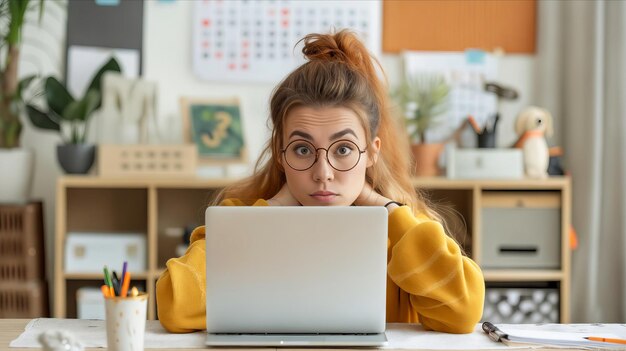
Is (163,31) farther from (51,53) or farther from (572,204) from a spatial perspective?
(572,204)

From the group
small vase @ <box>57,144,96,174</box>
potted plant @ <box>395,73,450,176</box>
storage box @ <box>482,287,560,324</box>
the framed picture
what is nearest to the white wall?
the framed picture

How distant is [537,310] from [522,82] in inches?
37.9

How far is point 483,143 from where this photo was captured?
328cm

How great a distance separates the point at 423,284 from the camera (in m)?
1.49

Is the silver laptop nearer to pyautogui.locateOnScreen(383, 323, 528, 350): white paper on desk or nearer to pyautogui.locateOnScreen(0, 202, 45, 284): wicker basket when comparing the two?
pyautogui.locateOnScreen(383, 323, 528, 350): white paper on desk

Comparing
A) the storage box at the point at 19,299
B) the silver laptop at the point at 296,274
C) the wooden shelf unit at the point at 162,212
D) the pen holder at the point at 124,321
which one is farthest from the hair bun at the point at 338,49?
the storage box at the point at 19,299

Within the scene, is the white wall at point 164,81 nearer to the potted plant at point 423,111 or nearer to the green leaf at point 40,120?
the green leaf at point 40,120

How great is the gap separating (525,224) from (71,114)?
1719 millimetres

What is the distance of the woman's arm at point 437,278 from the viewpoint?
4.80ft

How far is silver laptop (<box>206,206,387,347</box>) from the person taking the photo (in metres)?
1.29

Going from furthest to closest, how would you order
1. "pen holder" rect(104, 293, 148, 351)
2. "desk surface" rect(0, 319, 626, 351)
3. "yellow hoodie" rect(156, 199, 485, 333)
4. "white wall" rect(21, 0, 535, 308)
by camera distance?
"white wall" rect(21, 0, 535, 308) → "yellow hoodie" rect(156, 199, 485, 333) → "desk surface" rect(0, 319, 626, 351) → "pen holder" rect(104, 293, 148, 351)

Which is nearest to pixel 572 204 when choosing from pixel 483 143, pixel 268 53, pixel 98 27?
pixel 483 143

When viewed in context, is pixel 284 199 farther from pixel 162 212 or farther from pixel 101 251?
pixel 162 212

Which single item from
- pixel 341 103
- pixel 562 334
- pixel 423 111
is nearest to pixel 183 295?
pixel 341 103
